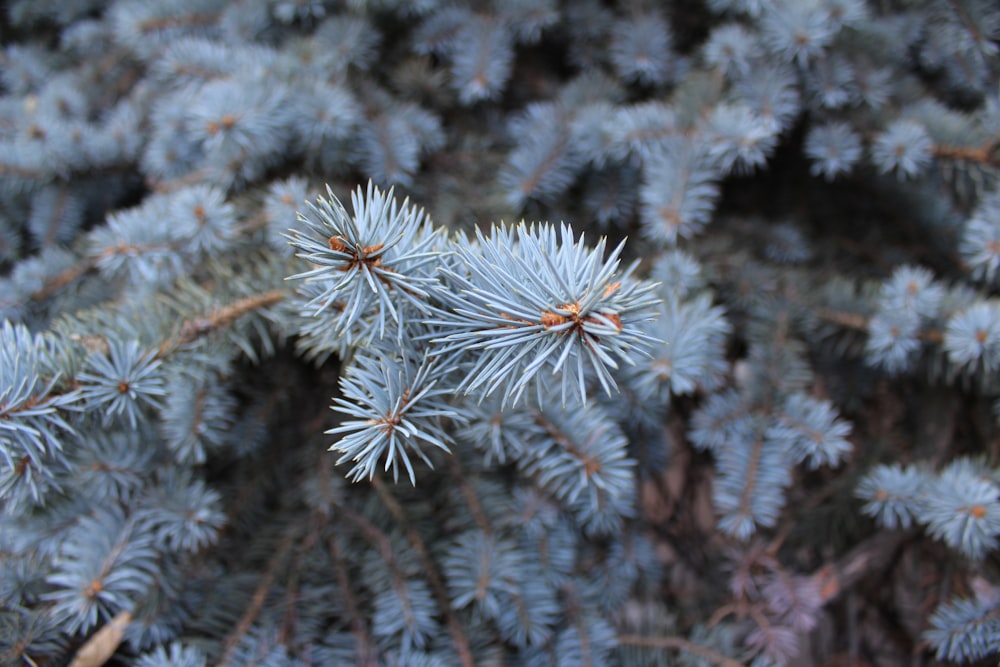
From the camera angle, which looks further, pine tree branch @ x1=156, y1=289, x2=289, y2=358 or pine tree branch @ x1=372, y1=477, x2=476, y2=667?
pine tree branch @ x1=372, y1=477, x2=476, y2=667

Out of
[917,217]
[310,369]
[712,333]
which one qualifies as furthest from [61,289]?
[917,217]

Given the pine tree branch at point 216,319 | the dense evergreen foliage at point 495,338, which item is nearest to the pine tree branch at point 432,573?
the dense evergreen foliage at point 495,338

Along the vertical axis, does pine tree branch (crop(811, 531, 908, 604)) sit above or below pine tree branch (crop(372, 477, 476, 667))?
below

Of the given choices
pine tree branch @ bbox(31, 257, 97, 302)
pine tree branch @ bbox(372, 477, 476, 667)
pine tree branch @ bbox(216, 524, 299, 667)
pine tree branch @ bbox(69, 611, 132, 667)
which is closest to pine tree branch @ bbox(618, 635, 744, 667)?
pine tree branch @ bbox(372, 477, 476, 667)

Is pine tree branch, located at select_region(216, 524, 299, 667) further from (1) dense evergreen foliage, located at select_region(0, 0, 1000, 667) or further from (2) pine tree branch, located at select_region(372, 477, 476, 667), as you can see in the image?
(2) pine tree branch, located at select_region(372, 477, 476, 667)

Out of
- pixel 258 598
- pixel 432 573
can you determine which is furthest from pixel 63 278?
pixel 432 573

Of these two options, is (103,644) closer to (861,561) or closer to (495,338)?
(495,338)

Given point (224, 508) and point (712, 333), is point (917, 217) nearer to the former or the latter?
point (712, 333)
